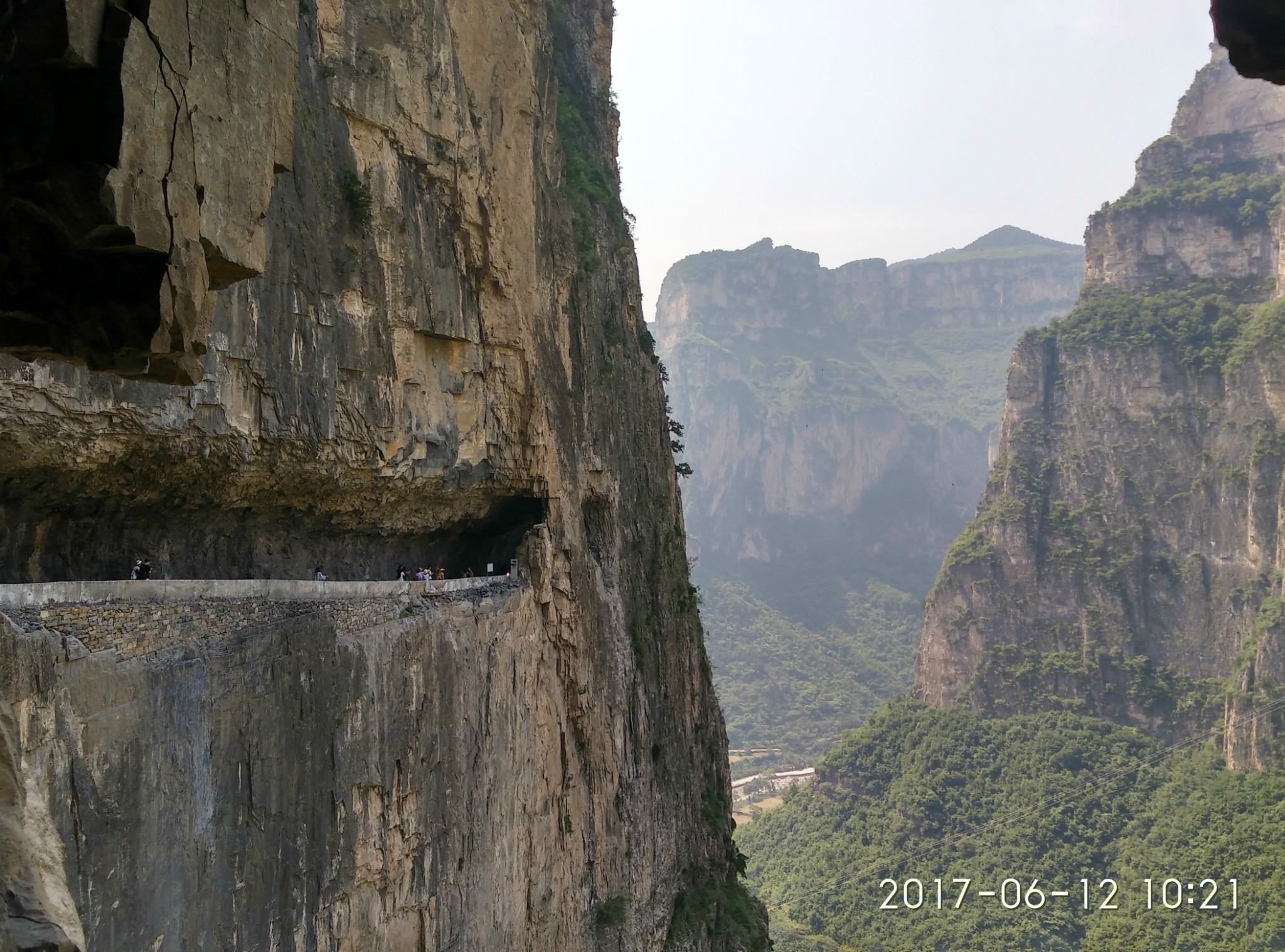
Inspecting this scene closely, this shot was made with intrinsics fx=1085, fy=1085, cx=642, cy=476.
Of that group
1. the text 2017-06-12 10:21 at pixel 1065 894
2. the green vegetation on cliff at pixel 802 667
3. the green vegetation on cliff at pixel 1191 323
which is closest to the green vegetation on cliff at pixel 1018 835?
the text 2017-06-12 10:21 at pixel 1065 894

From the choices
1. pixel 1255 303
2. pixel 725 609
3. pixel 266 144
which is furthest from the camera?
pixel 725 609

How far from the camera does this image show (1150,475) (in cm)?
9769

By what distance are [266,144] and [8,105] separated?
1975 millimetres

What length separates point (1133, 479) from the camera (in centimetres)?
9869

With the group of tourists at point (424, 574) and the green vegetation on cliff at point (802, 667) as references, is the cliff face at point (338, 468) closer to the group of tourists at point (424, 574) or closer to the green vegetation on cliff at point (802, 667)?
the group of tourists at point (424, 574)

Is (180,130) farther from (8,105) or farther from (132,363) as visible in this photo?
(132,363)

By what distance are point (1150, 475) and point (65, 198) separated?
103726mm

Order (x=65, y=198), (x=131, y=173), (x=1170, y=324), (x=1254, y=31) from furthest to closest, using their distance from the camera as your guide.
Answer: (x=1170, y=324)
(x=1254, y=31)
(x=131, y=173)
(x=65, y=198)

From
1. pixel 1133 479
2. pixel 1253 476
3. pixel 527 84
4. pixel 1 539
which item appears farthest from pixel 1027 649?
pixel 1 539

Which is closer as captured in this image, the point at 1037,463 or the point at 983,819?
the point at 983,819

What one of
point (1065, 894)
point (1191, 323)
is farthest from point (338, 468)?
point (1191, 323)

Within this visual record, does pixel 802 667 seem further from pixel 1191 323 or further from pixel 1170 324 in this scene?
pixel 1191 323

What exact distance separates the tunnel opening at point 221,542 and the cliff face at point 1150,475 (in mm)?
72854

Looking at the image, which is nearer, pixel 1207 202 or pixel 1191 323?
pixel 1191 323
